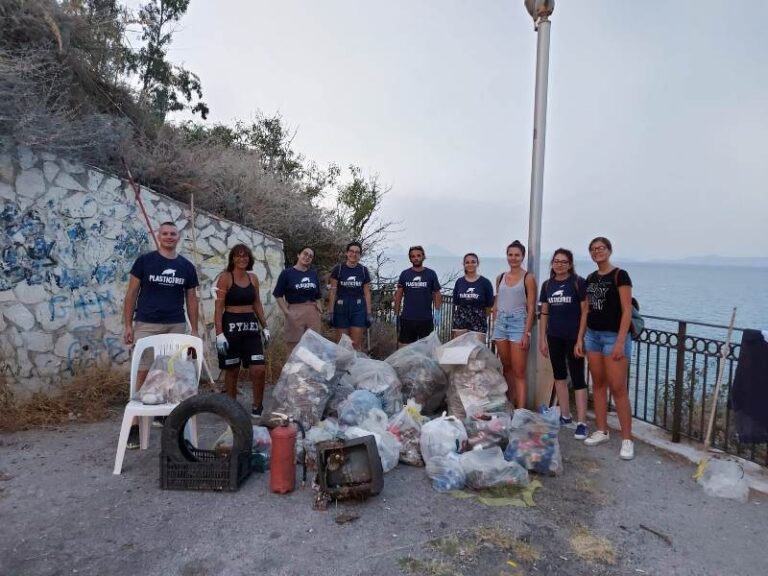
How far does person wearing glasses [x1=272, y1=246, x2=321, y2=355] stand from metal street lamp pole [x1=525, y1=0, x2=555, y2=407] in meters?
2.41

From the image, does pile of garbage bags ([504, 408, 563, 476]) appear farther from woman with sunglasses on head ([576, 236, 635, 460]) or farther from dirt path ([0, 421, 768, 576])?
woman with sunglasses on head ([576, 236, 635, 460])

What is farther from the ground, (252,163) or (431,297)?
(252,163)

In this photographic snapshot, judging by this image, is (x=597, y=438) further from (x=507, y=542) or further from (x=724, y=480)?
(x=507, y=542)

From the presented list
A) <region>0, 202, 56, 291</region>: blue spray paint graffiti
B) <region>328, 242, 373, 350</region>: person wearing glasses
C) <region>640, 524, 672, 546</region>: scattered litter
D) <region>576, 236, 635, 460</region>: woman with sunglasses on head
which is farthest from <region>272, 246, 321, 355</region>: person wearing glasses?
<region>640, 524, 672, 546</region>: scattered litter

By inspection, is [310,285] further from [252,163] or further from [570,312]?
[252,163]

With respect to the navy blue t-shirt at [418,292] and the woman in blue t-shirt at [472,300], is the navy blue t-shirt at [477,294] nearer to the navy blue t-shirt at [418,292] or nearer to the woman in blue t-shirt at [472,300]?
the woman in blue t-shirt at [472,300]

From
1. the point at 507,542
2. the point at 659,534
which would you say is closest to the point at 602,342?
the point at 659,534

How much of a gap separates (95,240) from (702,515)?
239 inches

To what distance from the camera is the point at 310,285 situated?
559 centimetres

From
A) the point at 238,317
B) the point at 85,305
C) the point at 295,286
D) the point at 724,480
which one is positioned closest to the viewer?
the point at 724,480

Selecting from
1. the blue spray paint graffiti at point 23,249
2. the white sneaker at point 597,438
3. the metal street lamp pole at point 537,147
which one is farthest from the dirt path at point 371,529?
the blue spray paint graffiti at point 23,249

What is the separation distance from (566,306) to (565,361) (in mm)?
560

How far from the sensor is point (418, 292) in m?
5.98

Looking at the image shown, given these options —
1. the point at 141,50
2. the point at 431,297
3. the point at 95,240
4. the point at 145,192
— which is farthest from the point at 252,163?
the point at 141,50
